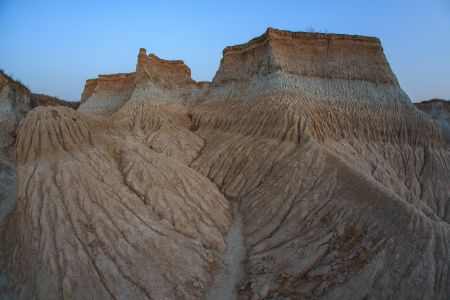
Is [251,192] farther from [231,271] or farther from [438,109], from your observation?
[438,109]

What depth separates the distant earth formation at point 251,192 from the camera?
33.5 ft

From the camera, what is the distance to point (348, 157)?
16562mm

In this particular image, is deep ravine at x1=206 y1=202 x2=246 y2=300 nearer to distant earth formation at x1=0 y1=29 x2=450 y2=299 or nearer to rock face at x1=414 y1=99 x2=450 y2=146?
distant earth formation at x1=0 y1=29 x2=450 y2=299

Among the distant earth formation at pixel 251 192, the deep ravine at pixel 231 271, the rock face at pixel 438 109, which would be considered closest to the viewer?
the distant earth formation at pixel 251 192

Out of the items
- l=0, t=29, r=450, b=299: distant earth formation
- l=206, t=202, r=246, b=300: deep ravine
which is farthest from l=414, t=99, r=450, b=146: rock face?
l=206, t=202, r=246, b=300: deep ravine

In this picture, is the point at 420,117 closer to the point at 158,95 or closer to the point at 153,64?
the point at 158,95

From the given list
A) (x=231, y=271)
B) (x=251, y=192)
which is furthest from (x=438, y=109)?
(x=231, y=271)

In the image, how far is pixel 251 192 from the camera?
51.8 feet

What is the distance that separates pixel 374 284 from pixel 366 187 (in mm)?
4063

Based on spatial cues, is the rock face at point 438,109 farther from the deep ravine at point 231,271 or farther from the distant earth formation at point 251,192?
the deep ravine at point 231,271

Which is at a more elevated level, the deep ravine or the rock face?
the rock face

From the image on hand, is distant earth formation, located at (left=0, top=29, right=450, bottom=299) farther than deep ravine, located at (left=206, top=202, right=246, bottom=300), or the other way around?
deep ravine, located at (left=206, top=202, right=246, bottom=300)

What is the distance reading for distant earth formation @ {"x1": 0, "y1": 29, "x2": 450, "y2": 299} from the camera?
33.5 feet

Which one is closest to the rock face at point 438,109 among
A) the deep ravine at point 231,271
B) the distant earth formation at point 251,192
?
the distant earth formation at point 251,192
